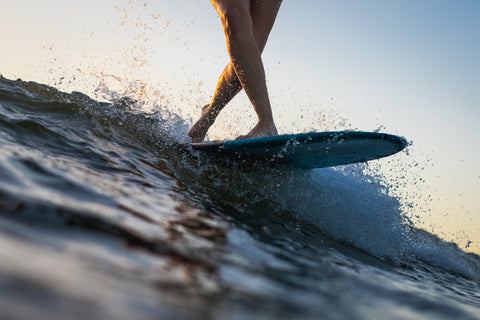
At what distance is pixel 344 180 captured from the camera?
249 cm

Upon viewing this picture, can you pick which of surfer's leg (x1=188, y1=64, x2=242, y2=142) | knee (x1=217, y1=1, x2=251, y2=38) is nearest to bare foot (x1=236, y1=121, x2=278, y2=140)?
surfer's leg (x1=188, y1=64, x2=242, y2=142)

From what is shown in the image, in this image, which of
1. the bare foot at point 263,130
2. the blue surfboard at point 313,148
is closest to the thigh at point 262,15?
the bare foot at point 263,130

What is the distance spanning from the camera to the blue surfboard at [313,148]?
179cm

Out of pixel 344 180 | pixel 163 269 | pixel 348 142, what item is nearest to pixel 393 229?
pixel 344 180

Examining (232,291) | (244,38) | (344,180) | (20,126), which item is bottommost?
(232,291)

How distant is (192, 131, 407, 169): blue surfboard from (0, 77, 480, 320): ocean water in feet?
0.57

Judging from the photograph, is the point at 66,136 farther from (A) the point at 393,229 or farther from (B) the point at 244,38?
(A) the point at 393,229

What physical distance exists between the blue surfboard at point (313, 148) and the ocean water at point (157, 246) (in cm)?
17

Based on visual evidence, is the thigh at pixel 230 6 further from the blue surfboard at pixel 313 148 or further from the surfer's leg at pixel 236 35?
the blue surfboard at pixel 313 148

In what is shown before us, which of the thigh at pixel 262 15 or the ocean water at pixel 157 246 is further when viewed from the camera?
the thigh at pixel 262 15

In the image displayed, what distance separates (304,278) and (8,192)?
25.8 inches

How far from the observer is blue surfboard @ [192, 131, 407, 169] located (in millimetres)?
1789

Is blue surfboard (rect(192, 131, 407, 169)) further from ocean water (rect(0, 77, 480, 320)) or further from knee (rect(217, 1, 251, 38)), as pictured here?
knee (rect(217, 1, 251, 38))

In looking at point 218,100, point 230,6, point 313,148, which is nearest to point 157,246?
point 313,148
